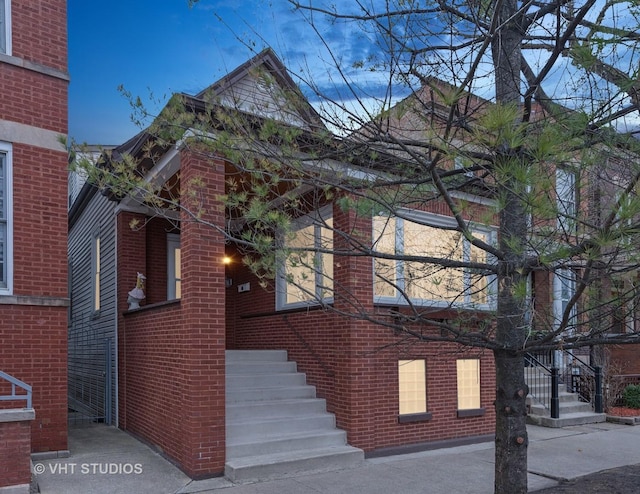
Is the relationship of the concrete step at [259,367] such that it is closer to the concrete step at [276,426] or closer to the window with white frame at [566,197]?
the concrete step at [276,426]

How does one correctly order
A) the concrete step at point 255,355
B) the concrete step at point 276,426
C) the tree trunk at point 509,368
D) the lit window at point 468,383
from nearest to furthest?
1. the tree trunk at point 509,368
2. the concrete step at point 276,426
3. the concrete step at point 255,355
4. the lit window at point 468,383

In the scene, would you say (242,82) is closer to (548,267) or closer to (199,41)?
(199,41)

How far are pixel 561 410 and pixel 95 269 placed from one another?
9.83 metres

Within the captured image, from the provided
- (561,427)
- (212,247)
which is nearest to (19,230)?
(212,247)

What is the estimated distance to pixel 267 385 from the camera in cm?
845

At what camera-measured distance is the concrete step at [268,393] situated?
786 centimetres

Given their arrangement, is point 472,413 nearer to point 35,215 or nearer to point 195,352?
point 195,352

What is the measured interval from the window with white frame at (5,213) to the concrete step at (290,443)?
3660mm

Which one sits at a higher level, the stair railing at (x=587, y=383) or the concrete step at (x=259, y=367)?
the concrete step at (x=259, y=367)

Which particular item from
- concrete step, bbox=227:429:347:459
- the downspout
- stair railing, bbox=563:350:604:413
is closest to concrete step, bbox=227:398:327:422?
concrete step, bbox=227:429:347:459

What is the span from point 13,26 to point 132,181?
461 cm

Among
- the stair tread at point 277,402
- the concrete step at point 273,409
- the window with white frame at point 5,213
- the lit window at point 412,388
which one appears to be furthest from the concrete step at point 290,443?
the window with white frame at point 5,213

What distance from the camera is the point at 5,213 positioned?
7.48 m

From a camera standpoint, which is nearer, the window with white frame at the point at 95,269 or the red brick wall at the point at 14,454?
the red brick wall at the point at 14,454
